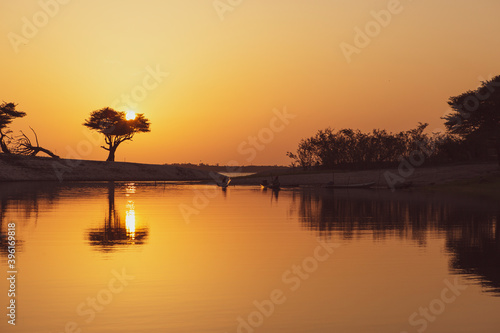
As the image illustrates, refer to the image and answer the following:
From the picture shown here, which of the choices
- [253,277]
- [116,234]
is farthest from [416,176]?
[253,277]

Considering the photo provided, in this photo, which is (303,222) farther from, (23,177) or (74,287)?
(23,177)

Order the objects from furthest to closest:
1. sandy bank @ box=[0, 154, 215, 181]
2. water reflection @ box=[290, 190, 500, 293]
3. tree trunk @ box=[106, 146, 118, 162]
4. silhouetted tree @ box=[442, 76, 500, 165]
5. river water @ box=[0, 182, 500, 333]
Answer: tree trunk @ box=[106, 146, 118, 162], sandy bank @ box=[0, 154, 215, 181], silhouetted tree @ box=[442, 76, 500, 165], water reflection @ box=[290, 190, 500, 293], river water @ box=[0, 182, 500, 333]

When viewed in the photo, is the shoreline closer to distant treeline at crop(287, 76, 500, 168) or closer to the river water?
distant treeline at crop(287, 76, 500, 168)

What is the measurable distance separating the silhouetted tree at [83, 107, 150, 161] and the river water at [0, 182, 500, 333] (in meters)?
102

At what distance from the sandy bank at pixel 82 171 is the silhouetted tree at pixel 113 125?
5.18m

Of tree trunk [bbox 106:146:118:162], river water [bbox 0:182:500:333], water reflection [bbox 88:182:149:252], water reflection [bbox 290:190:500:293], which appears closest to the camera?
river water [bbox 0:182:500:333]

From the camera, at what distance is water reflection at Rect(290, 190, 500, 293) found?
61.9 feet

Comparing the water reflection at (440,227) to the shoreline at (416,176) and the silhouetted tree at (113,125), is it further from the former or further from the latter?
the silhouetted tree at (113,125)

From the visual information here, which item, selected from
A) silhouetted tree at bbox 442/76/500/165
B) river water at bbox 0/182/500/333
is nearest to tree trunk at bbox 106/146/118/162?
silhouetted tree at bbox 442/76/500/165

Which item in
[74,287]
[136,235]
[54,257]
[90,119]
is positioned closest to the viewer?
[74,287]

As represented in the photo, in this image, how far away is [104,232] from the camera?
90.1 ft

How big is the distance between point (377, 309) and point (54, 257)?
35.6 feet

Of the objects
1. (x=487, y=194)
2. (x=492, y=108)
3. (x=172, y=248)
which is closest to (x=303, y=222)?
(x=172, y=248)

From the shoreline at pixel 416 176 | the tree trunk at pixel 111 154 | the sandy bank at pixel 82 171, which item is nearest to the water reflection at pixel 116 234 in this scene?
the shoreline at pixel 416 176
